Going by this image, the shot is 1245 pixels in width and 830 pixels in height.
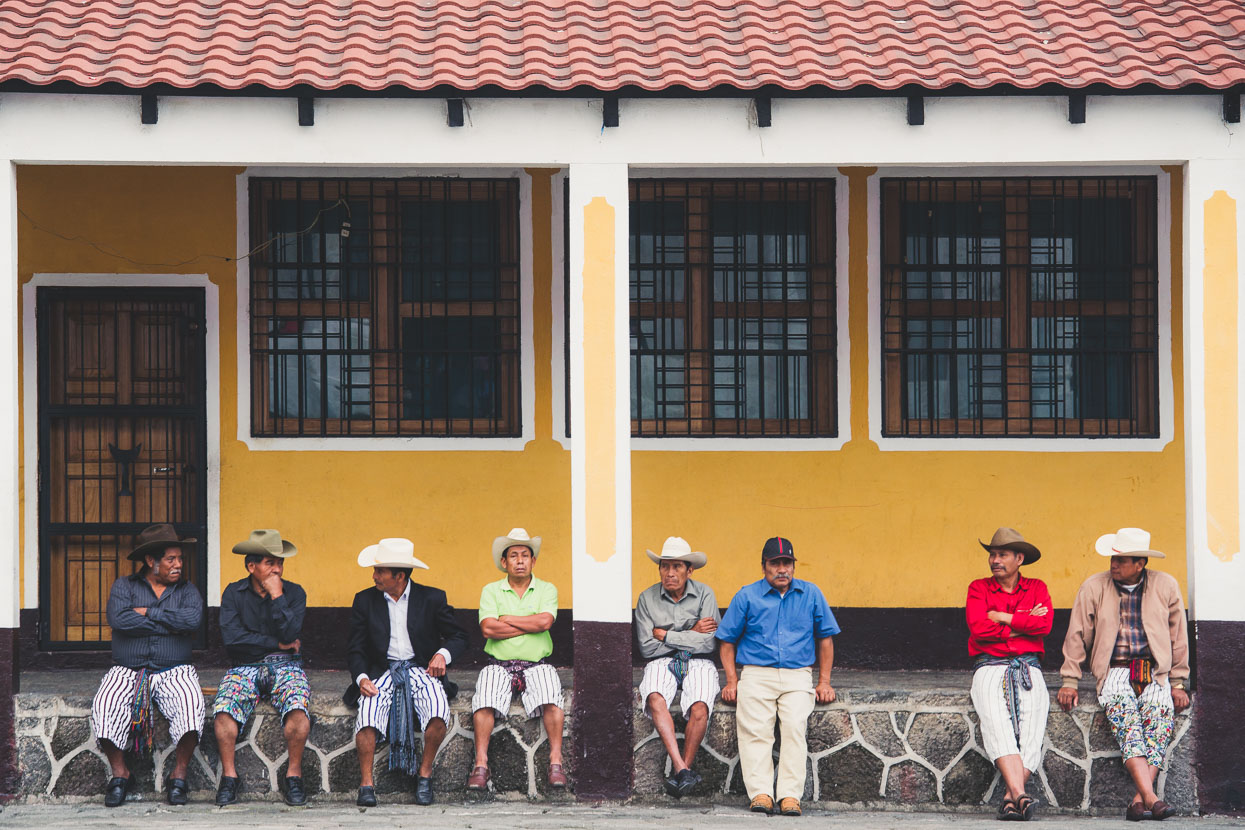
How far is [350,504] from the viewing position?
29.3ft

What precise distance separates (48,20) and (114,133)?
92 centimetres

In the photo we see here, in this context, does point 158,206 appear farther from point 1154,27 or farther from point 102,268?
point 1154,27

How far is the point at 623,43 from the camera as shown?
25.1 ft

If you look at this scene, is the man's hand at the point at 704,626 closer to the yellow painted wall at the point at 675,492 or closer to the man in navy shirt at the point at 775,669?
the man in navy shirt at the point at 775,669

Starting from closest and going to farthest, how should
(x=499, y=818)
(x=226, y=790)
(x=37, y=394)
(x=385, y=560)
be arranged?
(x=499, y=818) < (x=226, y=790) < (x=385, y=560) < (x=37, y=394)

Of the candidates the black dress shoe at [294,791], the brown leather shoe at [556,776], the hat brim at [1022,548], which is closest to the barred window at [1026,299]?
the hat brim at [1022,548]

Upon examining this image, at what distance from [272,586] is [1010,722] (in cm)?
377

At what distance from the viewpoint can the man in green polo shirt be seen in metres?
7.30

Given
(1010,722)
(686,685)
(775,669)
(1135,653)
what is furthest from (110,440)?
(1135,653)

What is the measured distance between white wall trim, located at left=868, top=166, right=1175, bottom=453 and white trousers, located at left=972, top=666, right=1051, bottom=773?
6.43 feet

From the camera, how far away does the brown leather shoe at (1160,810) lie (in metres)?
7.09

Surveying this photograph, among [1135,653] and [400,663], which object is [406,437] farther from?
[1135,653]

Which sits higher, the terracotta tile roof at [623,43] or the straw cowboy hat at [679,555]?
the terracotta tile roof at [623,43]

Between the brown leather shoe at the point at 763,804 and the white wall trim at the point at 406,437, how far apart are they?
109 inches
